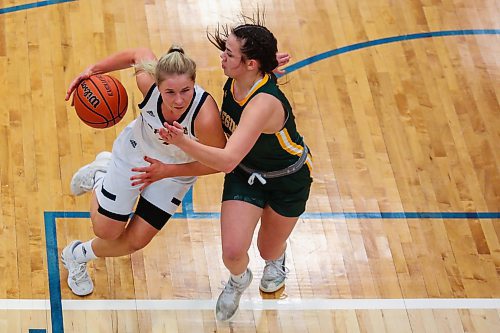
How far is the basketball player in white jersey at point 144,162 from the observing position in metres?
4.79

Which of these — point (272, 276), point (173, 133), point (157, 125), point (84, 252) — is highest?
point (173, 133)

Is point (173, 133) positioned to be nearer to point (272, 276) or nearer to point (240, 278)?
point (240, 278)

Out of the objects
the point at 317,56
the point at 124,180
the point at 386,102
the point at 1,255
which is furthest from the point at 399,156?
the point at 1,255

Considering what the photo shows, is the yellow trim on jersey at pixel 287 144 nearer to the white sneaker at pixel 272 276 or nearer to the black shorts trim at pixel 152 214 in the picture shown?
the black shorts trim at pixel 152 214

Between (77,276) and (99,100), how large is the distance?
1.12 metres

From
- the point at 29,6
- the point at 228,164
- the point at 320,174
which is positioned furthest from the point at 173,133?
the point at 29,6

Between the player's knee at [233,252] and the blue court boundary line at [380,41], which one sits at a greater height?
the player's knee at [233,252]

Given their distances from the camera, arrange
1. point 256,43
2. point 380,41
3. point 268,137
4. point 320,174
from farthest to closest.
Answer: point 380,41 → point 320,174 → point 268,137 → point 256,43

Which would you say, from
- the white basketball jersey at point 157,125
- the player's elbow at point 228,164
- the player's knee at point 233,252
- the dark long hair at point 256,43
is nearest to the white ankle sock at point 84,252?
the white basketball jersey at point 157,125

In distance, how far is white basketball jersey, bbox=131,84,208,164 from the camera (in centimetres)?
496

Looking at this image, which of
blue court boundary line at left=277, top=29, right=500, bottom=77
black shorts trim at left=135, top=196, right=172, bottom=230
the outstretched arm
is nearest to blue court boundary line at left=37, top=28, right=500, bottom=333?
blue court boundary line at left=277, top=29, right=500, bottom=77

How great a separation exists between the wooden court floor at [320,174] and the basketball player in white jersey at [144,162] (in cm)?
37

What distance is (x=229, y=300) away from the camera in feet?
18.3

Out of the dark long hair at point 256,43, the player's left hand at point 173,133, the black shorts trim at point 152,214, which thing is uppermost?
the dark long hair at point 256,43
